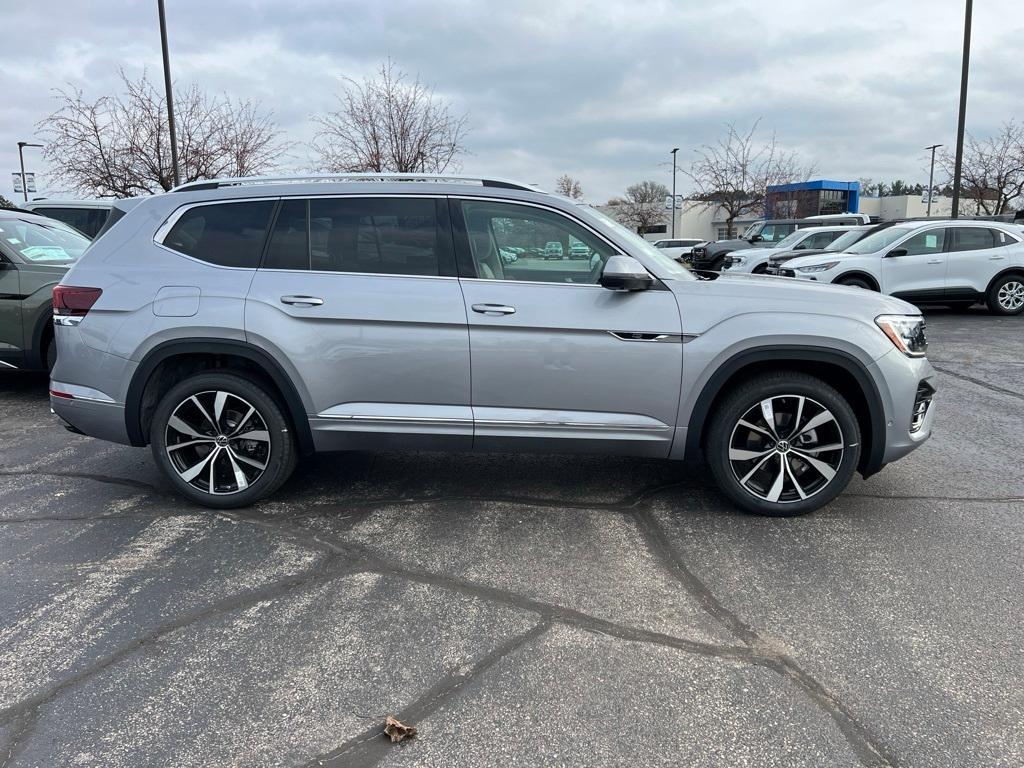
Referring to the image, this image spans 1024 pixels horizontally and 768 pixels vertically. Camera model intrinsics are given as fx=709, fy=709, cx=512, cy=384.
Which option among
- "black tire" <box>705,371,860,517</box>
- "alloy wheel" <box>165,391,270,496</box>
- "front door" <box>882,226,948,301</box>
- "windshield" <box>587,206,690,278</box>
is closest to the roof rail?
"windshield" <box>587,206,690,278</box>

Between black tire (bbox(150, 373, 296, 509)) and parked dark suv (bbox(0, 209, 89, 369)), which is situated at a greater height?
parked dark suv (bbox(0, 209, 89, 369))

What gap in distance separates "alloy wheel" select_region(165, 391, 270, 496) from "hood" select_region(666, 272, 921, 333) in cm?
252

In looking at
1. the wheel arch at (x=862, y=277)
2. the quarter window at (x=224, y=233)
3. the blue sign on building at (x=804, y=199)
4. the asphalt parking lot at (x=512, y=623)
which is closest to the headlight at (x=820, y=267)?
the wheel arch at (x=862, y=277)

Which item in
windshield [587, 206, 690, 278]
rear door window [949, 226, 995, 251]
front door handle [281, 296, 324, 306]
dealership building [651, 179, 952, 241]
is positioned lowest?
front door handle [281, 296, 324, 306]

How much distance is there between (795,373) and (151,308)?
3596 mm

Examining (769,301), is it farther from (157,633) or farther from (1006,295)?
(1006,295)

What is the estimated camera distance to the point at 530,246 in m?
3.97

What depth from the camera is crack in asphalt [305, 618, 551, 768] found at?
7.18 ft

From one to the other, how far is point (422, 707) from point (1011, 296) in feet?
46.7

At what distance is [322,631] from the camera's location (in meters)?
2.89

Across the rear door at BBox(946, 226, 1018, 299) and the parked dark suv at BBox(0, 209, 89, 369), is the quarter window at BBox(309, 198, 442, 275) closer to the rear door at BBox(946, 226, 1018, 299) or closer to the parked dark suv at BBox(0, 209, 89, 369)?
the parked dark suv at BBox(0, 209, 89, 369)

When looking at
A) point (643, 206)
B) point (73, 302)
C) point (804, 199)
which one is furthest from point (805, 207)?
point (73, 302)

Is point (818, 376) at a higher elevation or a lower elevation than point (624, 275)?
lower

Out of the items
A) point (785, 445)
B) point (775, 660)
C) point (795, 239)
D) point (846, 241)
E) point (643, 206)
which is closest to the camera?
point (775, 660)
